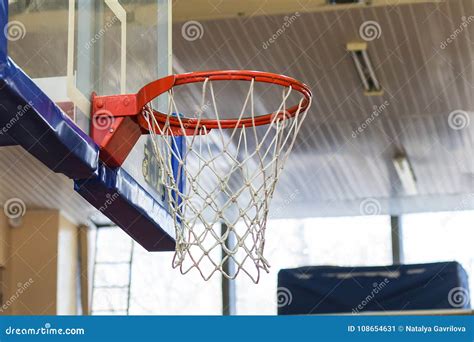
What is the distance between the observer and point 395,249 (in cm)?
1095

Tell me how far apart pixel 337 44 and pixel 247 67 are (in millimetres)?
775

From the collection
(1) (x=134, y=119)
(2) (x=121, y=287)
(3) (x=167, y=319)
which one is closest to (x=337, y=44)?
(3) (x=167, y=319)

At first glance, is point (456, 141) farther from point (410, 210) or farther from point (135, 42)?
point (135, 42)
